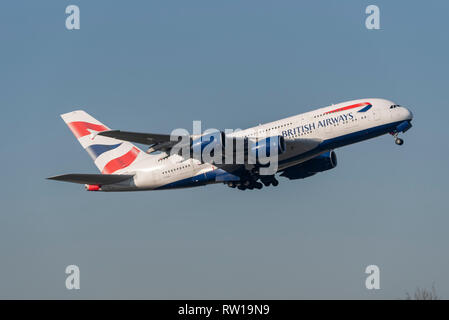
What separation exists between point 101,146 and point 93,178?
6109 mm

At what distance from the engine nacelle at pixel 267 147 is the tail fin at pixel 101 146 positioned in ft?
33.0

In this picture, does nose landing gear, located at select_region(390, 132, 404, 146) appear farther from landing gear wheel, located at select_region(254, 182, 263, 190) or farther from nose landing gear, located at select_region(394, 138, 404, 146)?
landing gear wheel, located at select_region(254, 182, 263, 190)

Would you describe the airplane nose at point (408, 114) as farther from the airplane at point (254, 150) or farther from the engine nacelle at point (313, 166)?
the engine nacelle at point (313, 166)

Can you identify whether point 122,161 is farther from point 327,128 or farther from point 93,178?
point 327,128

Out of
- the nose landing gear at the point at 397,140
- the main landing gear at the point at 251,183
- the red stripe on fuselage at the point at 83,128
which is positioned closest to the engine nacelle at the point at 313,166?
the main landing gear at the point at 251,183

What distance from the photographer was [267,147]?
53125 millimetres

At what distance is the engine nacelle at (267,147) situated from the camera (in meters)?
52.8

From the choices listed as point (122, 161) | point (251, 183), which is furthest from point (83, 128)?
point (251, 183)
